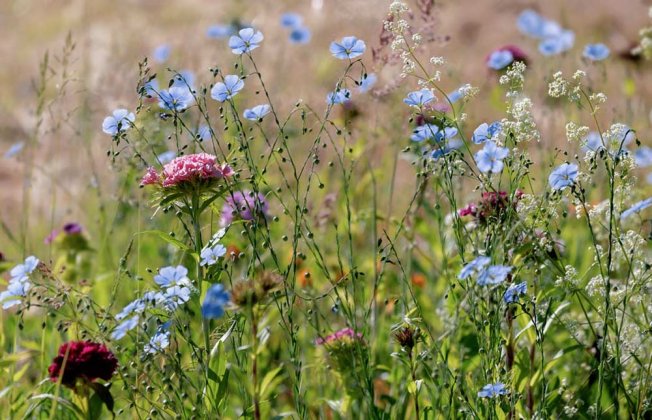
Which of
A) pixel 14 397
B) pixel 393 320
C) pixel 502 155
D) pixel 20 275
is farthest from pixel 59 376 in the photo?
pixel 393 320


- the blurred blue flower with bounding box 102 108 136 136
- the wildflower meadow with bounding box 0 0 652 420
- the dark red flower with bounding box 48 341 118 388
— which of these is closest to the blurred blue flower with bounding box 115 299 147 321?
the wildflower meadow with bounding box 0 0 652 420

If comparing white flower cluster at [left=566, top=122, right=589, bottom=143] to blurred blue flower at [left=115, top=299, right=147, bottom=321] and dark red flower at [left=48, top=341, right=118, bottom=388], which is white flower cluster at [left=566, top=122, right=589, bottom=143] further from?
dark red flower at [left=48, top=341, right=118, bottom=388]

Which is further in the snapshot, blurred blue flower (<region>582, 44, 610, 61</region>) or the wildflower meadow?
blurred blue flower (<region>582, 44, 610, 61</region>)

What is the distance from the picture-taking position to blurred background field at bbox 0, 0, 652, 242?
184 inches

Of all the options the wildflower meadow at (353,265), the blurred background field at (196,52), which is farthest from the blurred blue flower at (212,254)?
the blurred background field at (196,52)

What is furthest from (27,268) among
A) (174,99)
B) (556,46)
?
(556,46)

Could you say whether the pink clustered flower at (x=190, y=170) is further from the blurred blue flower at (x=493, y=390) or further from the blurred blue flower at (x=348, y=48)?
the blurred blue flower at (x=493, y=390)

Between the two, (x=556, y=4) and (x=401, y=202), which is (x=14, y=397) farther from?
(x=556, y=4)

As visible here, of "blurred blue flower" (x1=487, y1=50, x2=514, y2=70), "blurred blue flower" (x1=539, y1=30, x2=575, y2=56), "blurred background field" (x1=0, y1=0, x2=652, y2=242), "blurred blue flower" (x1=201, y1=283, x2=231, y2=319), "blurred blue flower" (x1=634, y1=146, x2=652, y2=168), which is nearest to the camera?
"blurred blue flower" (x1=201, y1=283, x2=231, y2=319)

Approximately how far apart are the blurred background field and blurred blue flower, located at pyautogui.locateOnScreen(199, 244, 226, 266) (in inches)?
90.7

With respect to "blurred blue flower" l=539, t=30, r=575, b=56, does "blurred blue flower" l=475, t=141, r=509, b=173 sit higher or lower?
lower

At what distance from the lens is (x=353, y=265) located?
1.96m

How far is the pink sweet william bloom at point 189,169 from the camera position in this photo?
176 cm

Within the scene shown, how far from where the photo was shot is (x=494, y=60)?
2.98 meters
